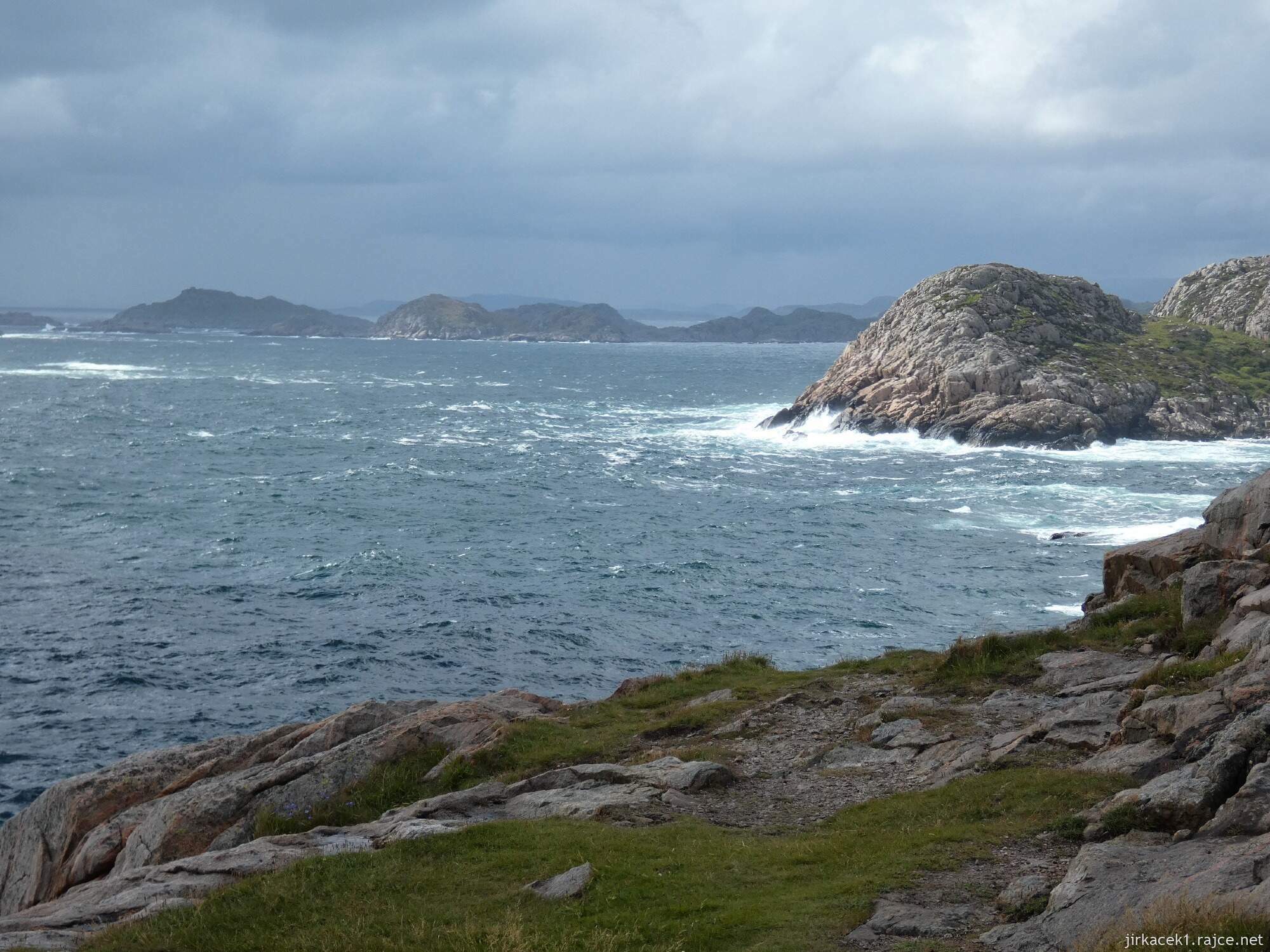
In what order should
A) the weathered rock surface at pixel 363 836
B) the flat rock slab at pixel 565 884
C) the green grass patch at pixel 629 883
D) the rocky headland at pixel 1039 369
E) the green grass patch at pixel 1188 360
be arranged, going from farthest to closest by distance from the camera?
1. the green grass patch at pixel 1188 360
2. the rocky headland at pixel 1039 369
3. the weathered rock surface at pixel 363 836
4. the flat rock slab at pixel 565 884
5. the green grass patch at pixel 629 883

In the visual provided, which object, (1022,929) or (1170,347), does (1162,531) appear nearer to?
(1022,929)

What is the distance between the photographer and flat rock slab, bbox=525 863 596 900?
13.6 metres

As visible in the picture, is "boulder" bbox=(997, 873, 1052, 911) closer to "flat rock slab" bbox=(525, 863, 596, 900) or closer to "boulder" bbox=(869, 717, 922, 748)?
"flat rock slab" bbox=(525, 863, 596, 900)

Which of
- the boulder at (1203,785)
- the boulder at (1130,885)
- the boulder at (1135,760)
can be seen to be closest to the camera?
the boulder at (1130,885)

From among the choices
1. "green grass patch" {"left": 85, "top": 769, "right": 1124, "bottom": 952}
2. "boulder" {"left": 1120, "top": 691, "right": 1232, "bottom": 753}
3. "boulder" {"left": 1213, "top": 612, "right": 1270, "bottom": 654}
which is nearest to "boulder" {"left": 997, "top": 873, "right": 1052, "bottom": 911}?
"green grass patch" {"left": 85, "top": 769, "right": 1124, "bottom": 952}

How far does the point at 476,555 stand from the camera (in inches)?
2185

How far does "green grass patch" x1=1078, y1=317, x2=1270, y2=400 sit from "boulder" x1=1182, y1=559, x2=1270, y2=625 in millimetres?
87600

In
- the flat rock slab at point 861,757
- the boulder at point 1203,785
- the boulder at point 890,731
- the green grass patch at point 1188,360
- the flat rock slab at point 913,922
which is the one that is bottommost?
the flat rock slab at point 861,757

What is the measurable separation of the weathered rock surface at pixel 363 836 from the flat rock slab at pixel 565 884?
2.8 inches

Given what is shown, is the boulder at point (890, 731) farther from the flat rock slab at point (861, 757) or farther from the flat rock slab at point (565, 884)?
the flat rock slab at point (565, 884)

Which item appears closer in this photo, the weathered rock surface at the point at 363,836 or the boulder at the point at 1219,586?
the weathered rock surface at the point at 363,836

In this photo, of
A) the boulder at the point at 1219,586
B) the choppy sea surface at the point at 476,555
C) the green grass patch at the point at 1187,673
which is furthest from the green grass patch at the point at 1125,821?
the choppy sea surface at the point at 476,555

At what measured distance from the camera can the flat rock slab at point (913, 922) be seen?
11.9 m

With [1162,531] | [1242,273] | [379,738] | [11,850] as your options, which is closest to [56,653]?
[11,850]
